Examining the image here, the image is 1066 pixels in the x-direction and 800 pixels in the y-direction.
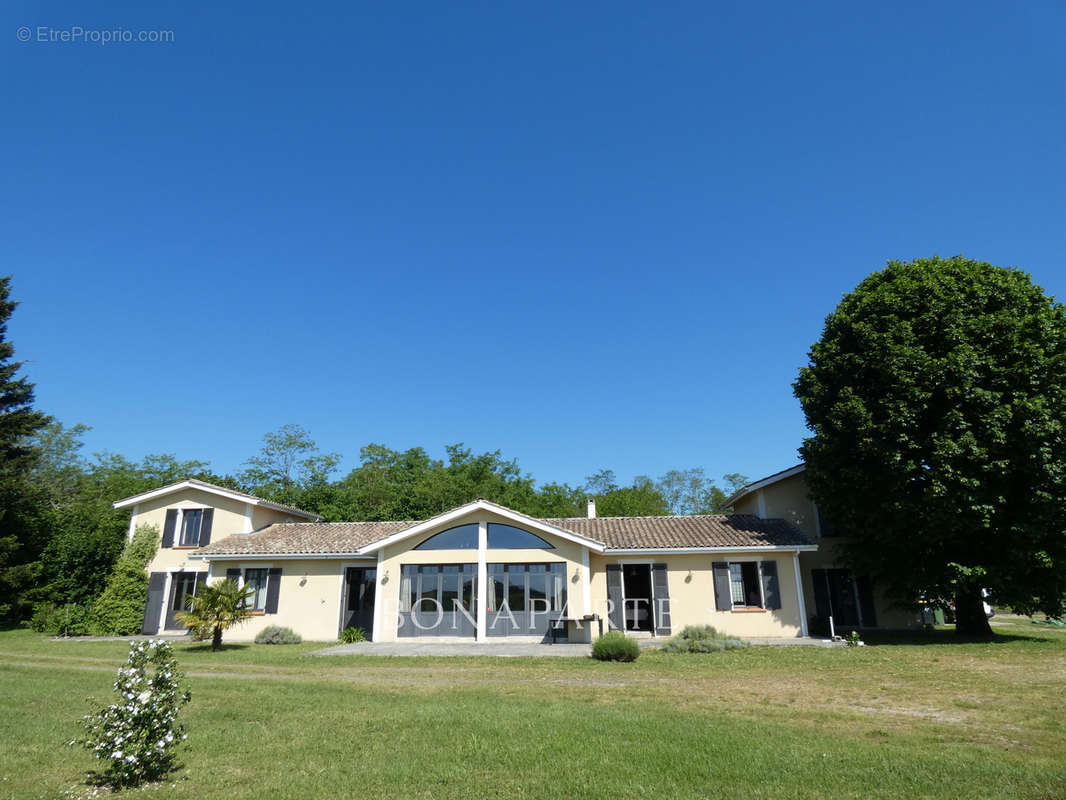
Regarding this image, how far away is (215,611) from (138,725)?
13.3 m

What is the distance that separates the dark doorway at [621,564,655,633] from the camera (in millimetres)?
19906

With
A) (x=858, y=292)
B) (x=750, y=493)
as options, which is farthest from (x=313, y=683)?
(x=858, y=292)

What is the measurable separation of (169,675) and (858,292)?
20547 millimetres

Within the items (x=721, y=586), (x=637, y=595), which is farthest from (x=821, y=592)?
(x=637, y=595)

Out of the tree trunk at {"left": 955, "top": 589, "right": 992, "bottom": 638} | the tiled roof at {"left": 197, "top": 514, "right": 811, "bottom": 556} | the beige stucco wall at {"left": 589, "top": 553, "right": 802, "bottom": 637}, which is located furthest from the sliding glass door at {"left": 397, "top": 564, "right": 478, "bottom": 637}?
the tree trunk at {"left": 955, "top": 589, "right": 992, "bottom": 638}

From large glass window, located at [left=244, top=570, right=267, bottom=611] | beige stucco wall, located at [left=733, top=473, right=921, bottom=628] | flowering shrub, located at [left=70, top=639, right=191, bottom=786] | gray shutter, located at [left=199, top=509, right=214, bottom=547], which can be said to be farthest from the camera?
gray shutter, located at [left=199, top=509, right=214, bottom=547]

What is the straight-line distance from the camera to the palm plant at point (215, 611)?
17.4 metres

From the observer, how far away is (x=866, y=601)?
21.0 m

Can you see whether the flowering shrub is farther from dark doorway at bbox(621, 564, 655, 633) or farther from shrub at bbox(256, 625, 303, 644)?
dark doorway at bbox(621, 564, 655, 633)

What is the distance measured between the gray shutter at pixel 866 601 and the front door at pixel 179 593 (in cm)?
2403

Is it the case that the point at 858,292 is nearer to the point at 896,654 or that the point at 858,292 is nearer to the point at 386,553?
the point at 896,654

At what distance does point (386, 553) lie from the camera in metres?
20.0

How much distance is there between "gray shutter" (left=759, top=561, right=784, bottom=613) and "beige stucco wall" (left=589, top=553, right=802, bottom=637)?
105mm

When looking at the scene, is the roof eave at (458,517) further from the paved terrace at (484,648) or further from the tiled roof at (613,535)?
the paved terrace at (484,648)
